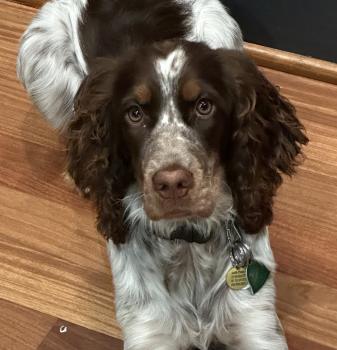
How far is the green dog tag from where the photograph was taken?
2025 mm

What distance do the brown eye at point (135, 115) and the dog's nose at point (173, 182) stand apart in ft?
0.53

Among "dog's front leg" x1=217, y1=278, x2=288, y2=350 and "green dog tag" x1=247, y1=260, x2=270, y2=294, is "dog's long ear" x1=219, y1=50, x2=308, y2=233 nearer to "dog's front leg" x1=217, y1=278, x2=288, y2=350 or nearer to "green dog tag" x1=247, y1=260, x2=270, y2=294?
"green dog tag" x1=247, y1=260, x2=270, y2=294

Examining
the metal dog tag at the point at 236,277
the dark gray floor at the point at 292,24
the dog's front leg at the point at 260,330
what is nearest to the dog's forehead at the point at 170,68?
the metal dog tag at the point at 236,277

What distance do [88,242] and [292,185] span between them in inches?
28.4

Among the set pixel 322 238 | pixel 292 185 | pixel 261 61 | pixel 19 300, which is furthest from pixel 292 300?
pixel 261 61

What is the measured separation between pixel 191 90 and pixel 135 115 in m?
0.15

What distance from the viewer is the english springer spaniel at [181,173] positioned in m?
1.70

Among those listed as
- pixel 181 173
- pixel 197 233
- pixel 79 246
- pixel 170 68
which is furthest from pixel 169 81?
pixel 79 246

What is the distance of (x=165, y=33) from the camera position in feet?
7.58

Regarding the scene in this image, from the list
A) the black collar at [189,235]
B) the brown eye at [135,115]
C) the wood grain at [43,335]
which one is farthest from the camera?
the wood grain at [43,335]

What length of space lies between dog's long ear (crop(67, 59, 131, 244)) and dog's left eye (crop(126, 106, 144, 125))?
0.17ft

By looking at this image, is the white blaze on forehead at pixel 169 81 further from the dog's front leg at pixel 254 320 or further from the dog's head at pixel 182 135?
the dog's front leg at pixel 254 320

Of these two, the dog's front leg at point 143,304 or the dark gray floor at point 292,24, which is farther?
the dark gray floor at point 292,24

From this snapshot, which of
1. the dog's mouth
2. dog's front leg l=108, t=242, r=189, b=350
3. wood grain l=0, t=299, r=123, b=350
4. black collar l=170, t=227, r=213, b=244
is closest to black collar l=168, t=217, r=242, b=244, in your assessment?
black collar l=170, t=227, r=213, b=244
